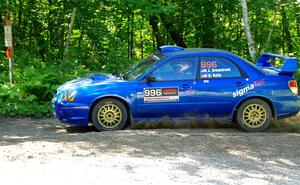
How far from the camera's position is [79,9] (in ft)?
56.3

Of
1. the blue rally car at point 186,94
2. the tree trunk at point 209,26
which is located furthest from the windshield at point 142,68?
the tree trunk at point 209,26

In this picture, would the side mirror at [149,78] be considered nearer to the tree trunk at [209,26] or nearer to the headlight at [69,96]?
the headlight at [69,96]

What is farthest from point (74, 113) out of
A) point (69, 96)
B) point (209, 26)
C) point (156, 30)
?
point (156, 30)

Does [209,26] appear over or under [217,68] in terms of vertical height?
over

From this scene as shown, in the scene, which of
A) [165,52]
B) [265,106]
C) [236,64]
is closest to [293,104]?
[265,106]

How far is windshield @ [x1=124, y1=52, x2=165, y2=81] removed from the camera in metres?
9.69

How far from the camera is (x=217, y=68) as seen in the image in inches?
383

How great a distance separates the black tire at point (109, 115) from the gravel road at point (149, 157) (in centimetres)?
64

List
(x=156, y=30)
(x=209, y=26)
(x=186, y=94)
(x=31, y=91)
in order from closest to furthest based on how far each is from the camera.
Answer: (x=186, y=94), (x=31, y=91), (x=209, y=26), (x=156, y=30)

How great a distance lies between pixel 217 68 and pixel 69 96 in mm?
3003

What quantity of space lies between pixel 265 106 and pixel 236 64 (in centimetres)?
104

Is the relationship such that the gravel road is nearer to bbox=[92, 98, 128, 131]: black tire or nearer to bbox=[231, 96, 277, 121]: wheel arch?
bbox=[231, 96, 277, 121]: wheel arch

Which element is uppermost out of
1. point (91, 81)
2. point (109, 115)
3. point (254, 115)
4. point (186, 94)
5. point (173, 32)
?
point (173, 32)

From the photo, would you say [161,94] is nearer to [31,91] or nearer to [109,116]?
[109,116]
